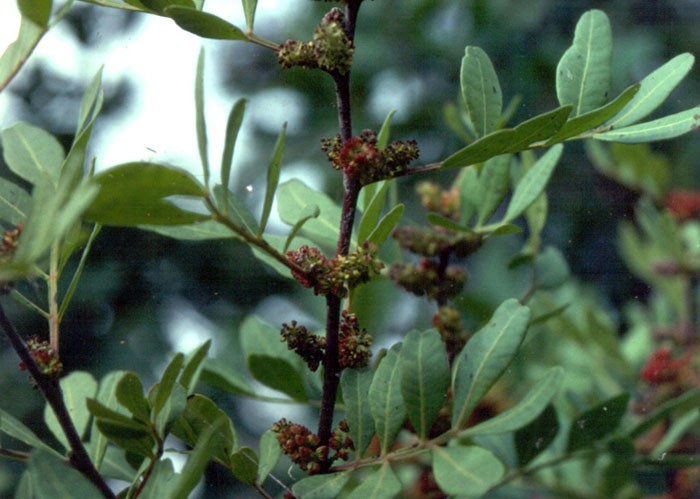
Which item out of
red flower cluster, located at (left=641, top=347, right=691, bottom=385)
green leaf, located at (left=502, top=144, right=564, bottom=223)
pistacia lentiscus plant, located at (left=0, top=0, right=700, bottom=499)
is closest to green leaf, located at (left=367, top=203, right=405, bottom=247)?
pistacia lentiscus plant, located at (left=0, top=0, right=700, bottom=499)

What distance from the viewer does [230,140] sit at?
1.59 feet

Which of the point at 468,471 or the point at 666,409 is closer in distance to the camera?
the point at 468,471

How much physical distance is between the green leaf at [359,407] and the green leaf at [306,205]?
17 cm

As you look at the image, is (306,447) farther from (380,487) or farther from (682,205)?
(682,205)

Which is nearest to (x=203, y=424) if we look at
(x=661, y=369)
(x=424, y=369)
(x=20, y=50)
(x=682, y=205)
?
(x=424, y=369)

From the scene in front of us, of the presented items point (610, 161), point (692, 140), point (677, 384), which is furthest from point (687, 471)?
point (692, 140)

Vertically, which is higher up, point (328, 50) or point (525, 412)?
point (328, 50)

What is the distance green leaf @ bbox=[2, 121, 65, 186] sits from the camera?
59cm

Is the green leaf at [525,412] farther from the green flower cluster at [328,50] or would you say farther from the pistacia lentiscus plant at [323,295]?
the green flower cluster at [328,50]

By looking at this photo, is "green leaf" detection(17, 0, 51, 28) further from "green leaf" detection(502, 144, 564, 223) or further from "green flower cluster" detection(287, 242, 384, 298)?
"green leaf" detection(502, 144, 564, 223)

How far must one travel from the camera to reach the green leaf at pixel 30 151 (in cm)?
59

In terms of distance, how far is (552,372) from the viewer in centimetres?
62

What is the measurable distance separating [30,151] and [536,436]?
0.47 m

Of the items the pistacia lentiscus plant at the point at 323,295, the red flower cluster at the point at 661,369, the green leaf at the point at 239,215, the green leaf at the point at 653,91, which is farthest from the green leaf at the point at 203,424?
the red flower cluster at the point at 661,369
